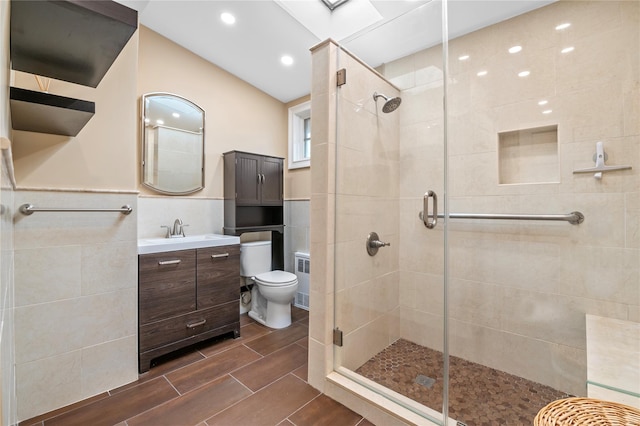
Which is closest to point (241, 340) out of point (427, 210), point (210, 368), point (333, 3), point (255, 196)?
point (210, 368)

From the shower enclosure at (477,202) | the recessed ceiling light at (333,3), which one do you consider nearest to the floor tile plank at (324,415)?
the shower enclosure at (477,202)

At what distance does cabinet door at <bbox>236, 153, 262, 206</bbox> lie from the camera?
277 centimetres

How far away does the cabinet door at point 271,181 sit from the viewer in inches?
117

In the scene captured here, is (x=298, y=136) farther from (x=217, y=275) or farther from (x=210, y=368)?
(x=210, y=368)

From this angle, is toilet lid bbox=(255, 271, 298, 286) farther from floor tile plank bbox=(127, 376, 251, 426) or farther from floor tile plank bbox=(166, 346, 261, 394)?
floor tile plank bbox=(127, 376, 251, 426)

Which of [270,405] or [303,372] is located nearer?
[270,405]

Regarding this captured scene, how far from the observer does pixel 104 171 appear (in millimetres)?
1688

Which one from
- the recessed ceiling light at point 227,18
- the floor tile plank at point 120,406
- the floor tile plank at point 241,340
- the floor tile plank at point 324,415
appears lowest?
the floor tile plank at point 324,415

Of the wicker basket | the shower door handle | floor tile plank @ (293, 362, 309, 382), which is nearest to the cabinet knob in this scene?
floor tile plank @ (293, 362, 309, 382)

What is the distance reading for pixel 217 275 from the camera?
89.3 inches

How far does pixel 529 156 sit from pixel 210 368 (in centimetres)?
266

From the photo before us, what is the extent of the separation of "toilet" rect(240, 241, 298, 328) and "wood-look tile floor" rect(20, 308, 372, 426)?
443 millimetres

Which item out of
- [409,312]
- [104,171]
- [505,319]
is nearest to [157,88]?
[104,171]

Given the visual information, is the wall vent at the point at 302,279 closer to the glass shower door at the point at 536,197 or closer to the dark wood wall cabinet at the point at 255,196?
the dark wood wall cabinet at the point at 255,196
